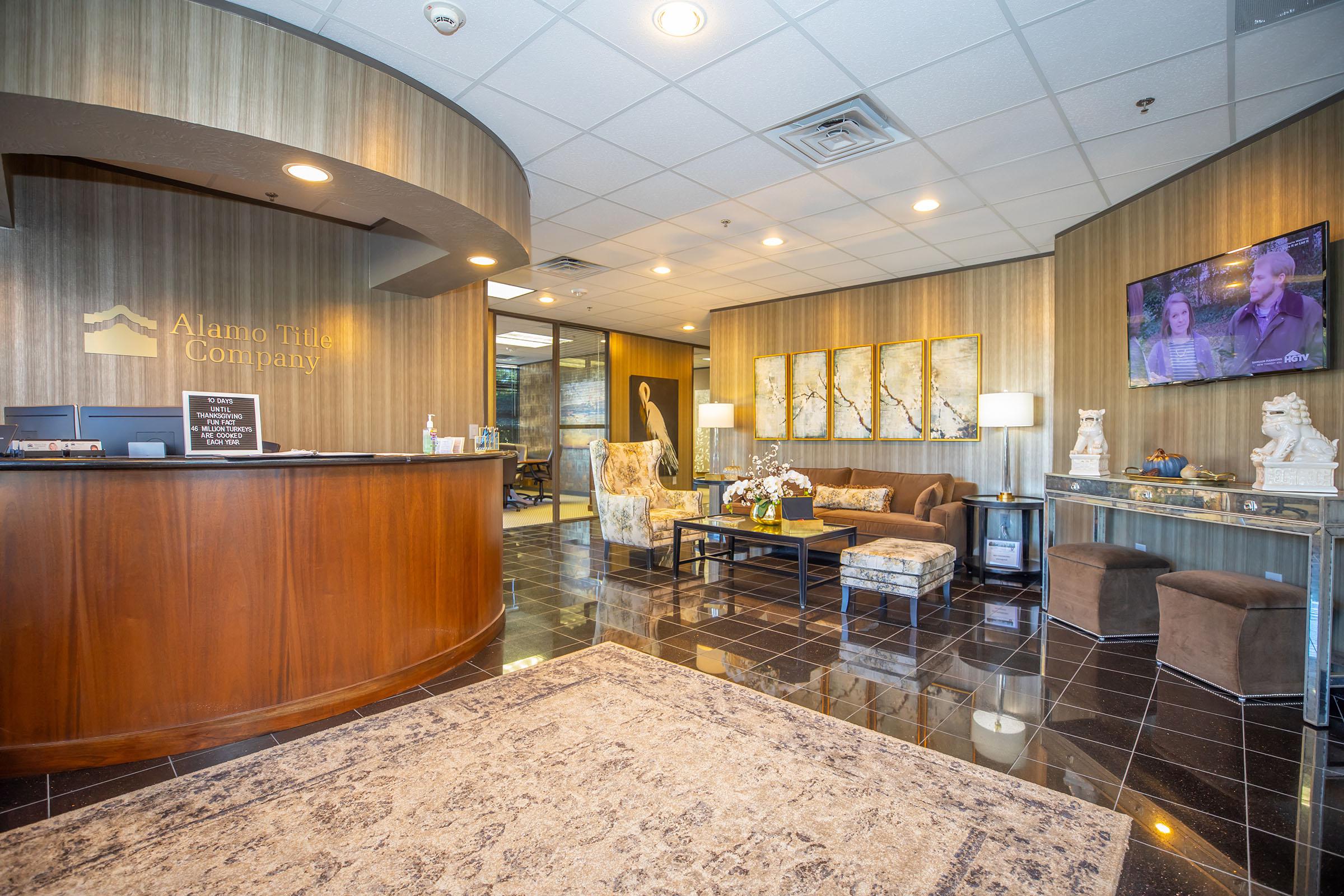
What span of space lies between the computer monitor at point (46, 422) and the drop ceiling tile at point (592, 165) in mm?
2902

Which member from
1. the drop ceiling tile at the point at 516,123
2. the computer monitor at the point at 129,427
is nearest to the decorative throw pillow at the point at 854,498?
the drop ceiling tile at the point at 516,123

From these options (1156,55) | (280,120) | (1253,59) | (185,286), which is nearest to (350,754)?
(280,120)

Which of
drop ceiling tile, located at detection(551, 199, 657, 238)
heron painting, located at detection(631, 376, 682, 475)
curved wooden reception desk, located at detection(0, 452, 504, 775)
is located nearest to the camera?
curved wooden reception desk, located at detection(0, 452, 504, 775)

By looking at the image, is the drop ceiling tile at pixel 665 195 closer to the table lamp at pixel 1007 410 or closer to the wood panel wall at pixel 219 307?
the wood panel wall at pixel 219 307

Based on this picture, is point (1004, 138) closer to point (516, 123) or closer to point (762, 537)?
point (516, 123)

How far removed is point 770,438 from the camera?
8.06 m

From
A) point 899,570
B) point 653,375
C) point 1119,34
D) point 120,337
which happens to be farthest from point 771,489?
point 653,375

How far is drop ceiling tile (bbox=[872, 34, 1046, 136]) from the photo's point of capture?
9.80 ft

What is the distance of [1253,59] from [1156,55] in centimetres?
47

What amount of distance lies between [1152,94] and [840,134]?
1568 mm

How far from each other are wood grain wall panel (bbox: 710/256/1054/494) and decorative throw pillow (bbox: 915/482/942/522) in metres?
0.76

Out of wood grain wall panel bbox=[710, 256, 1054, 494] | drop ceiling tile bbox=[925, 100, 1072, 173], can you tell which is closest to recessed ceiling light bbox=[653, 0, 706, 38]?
drop ceiling tile bbox=[925, 100, 1072, 173]

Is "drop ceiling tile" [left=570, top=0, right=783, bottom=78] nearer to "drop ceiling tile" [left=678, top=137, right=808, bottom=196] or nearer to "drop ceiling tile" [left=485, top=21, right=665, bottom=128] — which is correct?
"drop ceiling tile" [left=485, top=21, right=665, bottom=128]

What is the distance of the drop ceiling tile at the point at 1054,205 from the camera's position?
180 inches
